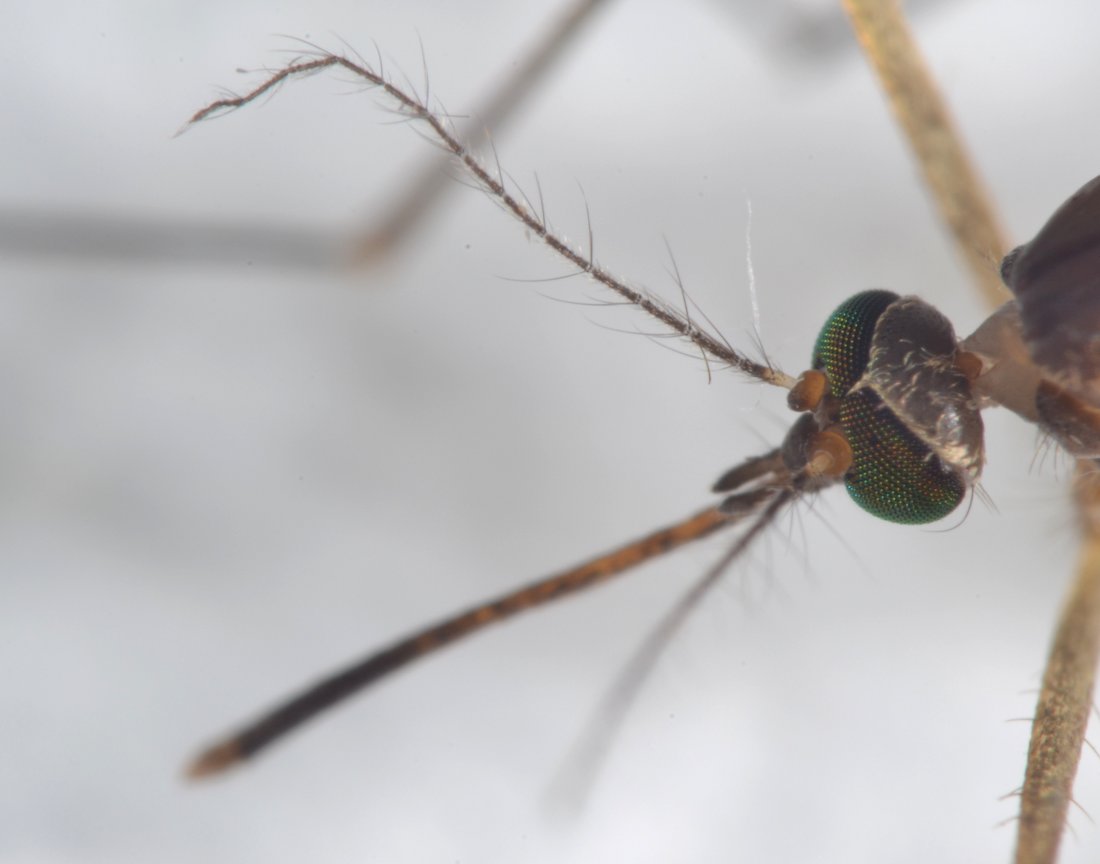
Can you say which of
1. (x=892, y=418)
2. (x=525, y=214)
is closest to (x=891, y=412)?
(x=892, y=418)

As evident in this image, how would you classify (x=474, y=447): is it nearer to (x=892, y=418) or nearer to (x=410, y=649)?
(x=410, y=649)

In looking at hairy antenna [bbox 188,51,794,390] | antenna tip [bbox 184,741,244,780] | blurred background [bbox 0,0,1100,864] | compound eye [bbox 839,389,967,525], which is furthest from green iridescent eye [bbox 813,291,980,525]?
antenna tip [bbox 184,741,244,780]

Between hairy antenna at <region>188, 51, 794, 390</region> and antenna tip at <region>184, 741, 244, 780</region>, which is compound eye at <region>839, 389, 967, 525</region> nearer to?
hairy antenna at <region>188, 51, 794, 390</region>

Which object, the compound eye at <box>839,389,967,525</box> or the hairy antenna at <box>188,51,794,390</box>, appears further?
the compound eye at <box>839,389,967,525</box>

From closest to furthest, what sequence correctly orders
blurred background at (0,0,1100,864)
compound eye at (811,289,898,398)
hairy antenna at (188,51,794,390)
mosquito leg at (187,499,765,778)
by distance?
hairy antenna at (188,51,794,390) → mosquito leg at (187,499,765,778) → compound eye at (811,289,898,398) → blurred background at (0,0,1100,864)

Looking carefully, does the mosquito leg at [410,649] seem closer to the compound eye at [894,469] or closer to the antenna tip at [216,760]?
the antenna tip at [216,760]

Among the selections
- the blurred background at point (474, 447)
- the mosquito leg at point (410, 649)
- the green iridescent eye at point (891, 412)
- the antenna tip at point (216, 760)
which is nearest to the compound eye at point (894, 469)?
the green iridescent eye at point (891, 412)

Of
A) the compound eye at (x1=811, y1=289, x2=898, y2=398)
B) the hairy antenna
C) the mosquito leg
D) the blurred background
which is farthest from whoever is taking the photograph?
the blurred background

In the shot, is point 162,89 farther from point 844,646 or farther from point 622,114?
point 844,646
